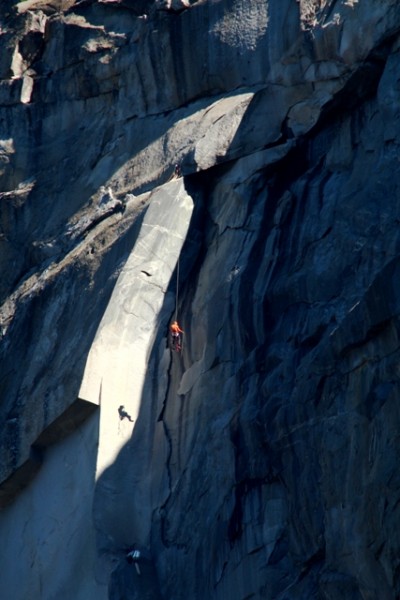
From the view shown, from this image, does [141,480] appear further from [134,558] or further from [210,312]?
[210,312]

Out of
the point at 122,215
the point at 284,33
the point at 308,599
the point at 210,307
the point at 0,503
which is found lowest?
the point at 308,599

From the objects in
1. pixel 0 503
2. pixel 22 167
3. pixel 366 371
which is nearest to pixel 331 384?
pixel 366 371

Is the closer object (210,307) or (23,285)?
(210,307)

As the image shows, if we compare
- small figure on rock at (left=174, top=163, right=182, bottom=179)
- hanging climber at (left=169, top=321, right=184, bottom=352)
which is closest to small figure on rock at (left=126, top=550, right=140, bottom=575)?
hanging climber at (left=169, top=321, right=184, bottom=352)

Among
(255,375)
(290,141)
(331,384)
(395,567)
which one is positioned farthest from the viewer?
(290,141)

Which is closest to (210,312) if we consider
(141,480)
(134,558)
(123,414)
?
(123,414)

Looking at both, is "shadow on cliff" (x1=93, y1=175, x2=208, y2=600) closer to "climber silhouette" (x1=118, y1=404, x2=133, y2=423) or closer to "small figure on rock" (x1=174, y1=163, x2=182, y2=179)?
"climber silhouette" (x1=118, y1=404, x2=133, y2=423)

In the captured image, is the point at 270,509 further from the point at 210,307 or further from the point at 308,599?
the point at 210,307

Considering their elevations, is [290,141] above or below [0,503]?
above

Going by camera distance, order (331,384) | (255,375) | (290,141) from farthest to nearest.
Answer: (290,141) → (255,375) → (331,384)
